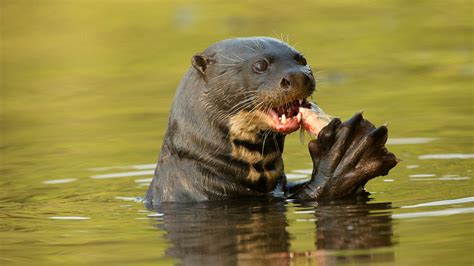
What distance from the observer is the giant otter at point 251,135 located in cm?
818

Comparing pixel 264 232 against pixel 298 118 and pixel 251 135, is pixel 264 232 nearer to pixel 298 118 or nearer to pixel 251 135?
pixel 298 118

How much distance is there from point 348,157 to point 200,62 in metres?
1.10

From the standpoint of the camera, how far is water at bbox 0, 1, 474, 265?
279 inches

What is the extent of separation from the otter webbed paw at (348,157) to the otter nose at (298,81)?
0.26 metres

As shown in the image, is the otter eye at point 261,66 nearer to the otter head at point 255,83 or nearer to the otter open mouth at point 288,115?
the otter head at point 255,83

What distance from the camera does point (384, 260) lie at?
20.8 ft

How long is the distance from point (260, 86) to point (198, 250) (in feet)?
5.27

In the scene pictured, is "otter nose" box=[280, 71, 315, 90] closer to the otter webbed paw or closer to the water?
the otter webbed paw

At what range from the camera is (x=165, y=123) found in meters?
12.5

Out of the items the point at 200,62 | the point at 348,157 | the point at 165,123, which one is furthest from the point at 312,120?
the point at 165,123

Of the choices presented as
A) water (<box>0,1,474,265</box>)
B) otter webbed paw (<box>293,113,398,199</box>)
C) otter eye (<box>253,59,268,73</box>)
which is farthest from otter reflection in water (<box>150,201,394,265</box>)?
otter eye (<box>253,59,268,73</box>)

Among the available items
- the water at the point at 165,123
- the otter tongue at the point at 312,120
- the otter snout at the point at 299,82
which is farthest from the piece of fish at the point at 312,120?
the water at the point at 165,123

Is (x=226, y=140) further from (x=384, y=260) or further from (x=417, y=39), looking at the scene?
(x=417, y=39)

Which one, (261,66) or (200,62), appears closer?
(261,66)
